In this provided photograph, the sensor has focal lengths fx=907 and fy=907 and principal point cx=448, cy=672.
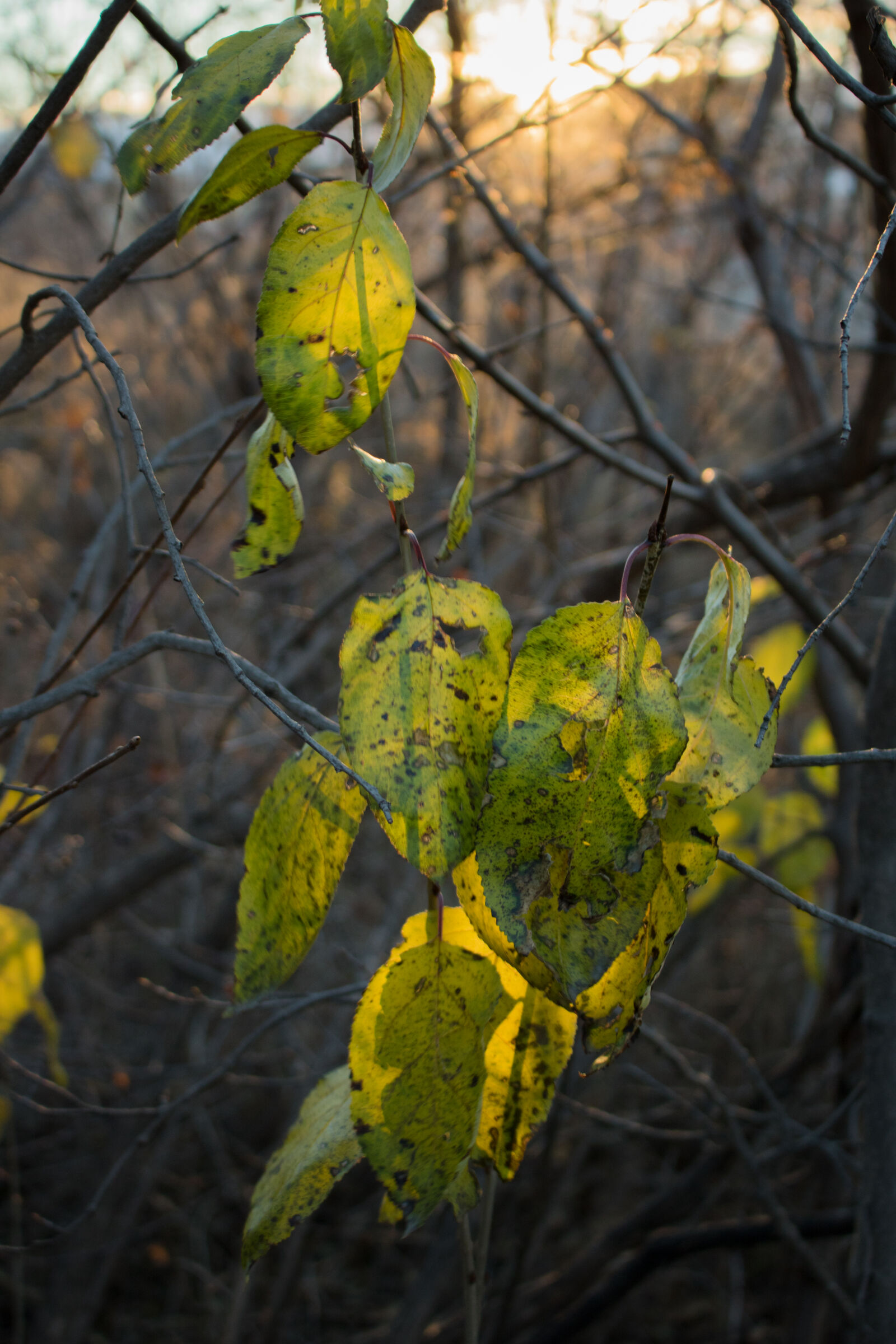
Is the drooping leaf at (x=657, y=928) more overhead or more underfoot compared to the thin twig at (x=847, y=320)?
more underfoot

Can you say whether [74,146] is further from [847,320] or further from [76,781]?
[847,320]

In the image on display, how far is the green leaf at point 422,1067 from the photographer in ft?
1.68

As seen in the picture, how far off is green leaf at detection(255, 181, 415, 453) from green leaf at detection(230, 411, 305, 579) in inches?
3.4

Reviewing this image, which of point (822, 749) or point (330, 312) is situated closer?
point (330, 312)

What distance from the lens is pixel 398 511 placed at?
546 millimetres

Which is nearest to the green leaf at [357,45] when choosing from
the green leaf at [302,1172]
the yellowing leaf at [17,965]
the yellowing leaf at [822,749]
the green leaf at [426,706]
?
the green leaf at [426,706]

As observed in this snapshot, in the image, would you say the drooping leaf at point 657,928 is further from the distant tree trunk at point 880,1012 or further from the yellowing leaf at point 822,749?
the yellowing leaf at point 822,749

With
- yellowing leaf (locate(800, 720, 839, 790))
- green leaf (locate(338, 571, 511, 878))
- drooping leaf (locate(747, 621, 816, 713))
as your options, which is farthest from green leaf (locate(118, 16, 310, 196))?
yellowing leaf (locate(800, 720, 839, 790))

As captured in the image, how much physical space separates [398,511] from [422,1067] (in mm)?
328

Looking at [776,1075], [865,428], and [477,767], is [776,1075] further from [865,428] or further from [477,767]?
[477,767]

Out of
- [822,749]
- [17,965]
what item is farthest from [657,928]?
[822,749]

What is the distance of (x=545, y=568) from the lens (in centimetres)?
271

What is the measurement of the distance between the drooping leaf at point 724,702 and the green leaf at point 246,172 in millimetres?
344

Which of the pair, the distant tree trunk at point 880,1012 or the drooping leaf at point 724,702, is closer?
the drooping leaf at point 724,702
